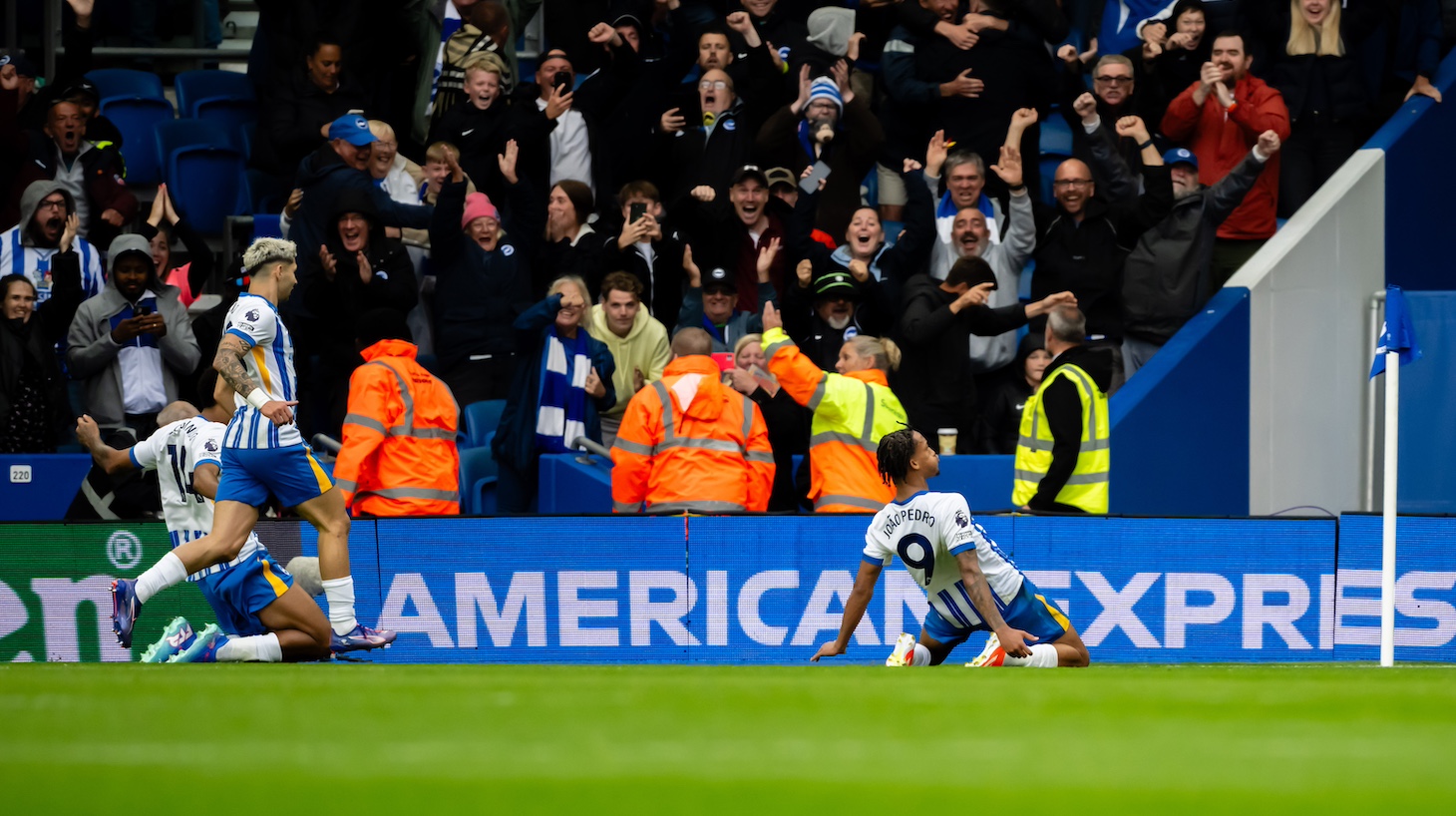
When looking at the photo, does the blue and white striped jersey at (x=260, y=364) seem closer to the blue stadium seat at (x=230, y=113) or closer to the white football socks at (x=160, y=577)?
the white football socks at (x=160, y=577)

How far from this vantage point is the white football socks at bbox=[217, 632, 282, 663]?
8891 mm

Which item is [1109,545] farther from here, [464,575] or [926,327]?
[464,575]

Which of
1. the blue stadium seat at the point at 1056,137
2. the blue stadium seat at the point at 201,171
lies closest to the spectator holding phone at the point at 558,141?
the blue stadium seat at the point at 201,171

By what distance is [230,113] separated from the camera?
631 inches

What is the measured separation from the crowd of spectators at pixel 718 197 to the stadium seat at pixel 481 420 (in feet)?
0.88

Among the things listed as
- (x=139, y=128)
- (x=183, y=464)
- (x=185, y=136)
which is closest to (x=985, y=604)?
(x=183, y=464)

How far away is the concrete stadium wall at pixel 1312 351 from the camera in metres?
13.5

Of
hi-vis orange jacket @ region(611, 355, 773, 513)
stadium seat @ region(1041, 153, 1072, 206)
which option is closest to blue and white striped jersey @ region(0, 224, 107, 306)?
hi-vis orange jacket @ region(611, 355, 773, 513)

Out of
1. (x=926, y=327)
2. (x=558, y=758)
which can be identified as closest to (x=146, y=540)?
(x=926, y=327)

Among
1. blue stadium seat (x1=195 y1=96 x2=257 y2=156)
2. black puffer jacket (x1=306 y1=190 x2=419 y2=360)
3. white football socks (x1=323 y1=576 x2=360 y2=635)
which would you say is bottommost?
white football socks (x1=323 y1=576 x2=360 y2=635)

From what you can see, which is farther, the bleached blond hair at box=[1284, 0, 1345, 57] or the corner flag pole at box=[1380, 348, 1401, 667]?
the bleached blond hair at box=[1284, 0, 1345, 57]

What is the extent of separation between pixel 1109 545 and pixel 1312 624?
132cm

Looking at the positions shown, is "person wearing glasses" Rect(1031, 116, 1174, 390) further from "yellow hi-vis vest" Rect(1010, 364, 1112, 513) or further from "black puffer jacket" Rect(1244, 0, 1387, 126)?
"yellow hi-vis vest" Rect(1010, 364, 1112, 513)

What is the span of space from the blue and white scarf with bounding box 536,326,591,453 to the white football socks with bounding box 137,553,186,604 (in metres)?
3.73
